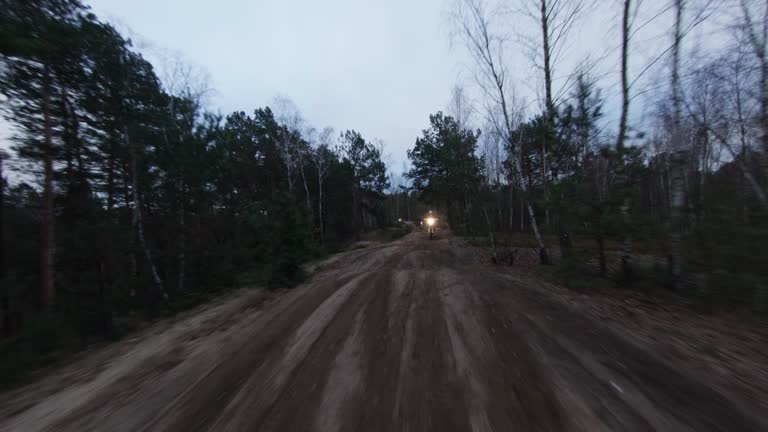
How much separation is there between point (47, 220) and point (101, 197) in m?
3.61

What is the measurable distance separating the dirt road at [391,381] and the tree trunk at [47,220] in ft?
20.1

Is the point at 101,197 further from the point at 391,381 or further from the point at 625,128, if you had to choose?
the point at 625,128

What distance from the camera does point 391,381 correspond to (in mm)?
3119

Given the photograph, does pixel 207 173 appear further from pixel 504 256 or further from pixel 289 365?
pixel 504 256

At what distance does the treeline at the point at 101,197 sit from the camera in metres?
8.15

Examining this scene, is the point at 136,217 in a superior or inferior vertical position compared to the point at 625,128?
inferior

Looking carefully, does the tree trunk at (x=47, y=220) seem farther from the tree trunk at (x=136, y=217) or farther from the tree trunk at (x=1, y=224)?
the tree trunk at (x=136, y=217)

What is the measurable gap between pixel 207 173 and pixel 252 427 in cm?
1608

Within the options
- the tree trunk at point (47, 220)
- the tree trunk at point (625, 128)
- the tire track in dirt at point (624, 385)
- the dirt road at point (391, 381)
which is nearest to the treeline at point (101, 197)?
the tree trunk at point (47, 220)

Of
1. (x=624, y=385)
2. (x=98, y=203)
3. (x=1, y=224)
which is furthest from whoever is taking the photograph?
(x=98, y=203)

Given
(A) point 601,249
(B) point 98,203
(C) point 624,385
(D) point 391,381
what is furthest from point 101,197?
(A) point 601,249

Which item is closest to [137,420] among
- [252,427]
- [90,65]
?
[252,427]

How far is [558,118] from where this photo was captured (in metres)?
8.42

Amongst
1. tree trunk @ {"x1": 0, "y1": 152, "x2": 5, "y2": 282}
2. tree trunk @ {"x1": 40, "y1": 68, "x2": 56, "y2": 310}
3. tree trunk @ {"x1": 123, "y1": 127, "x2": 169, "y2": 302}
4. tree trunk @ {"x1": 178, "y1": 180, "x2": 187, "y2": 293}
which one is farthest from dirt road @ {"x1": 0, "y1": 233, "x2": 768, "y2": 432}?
tree trunk @ {"x1": 178, "y1": 180, "x2": 187, "y2": 293}
